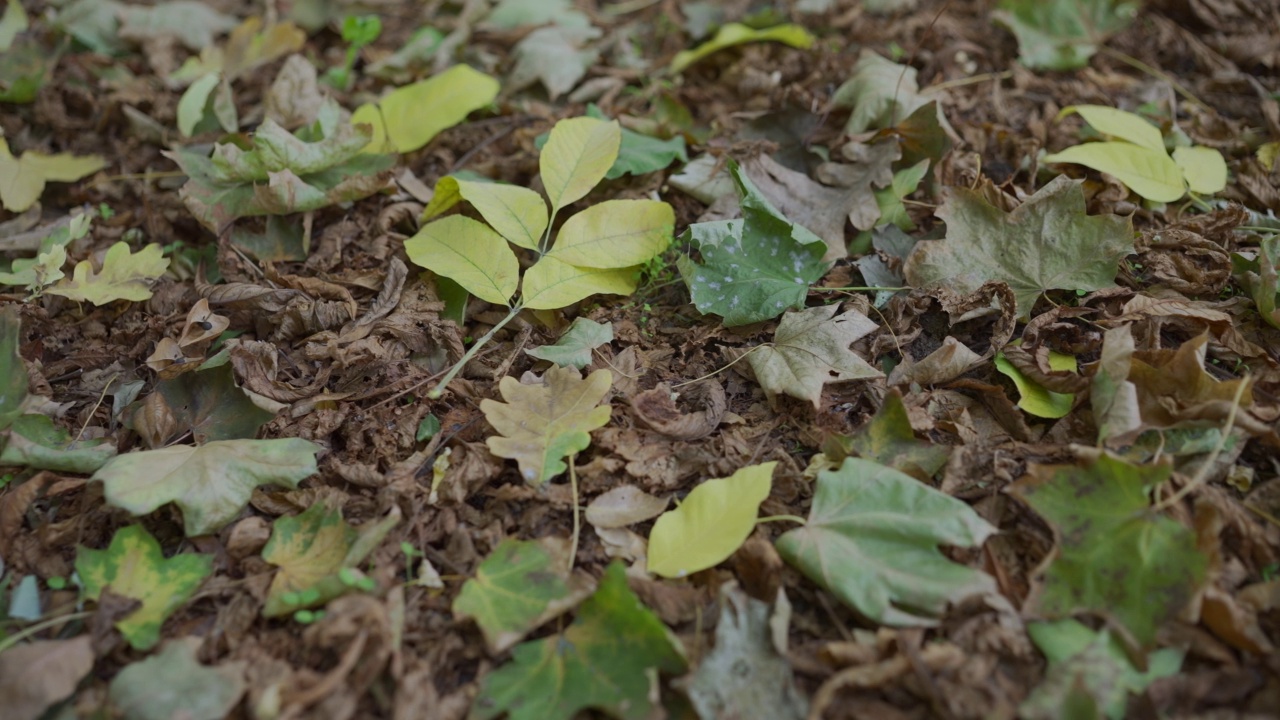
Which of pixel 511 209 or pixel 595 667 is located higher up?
pixel 511 209

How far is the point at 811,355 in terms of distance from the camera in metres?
1.60

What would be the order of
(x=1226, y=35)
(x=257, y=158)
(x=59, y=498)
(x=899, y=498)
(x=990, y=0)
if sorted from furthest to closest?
(x=990, y=0) < (x=1226, y=35) < (x=257, y=158) < (x=59, y=498) < (x=899, y=498)

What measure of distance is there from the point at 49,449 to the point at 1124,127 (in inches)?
90.1

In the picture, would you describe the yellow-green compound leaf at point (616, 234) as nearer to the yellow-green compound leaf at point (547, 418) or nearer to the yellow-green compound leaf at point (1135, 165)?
the yellow-green compound leaf at point (547, 418)

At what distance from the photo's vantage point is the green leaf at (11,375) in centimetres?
151

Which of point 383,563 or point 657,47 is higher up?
point 657,47

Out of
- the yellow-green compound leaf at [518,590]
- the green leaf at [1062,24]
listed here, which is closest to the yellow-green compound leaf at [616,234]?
the yellow-green compound leaf at [518,590]

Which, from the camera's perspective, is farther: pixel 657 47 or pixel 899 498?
pixel 657 47

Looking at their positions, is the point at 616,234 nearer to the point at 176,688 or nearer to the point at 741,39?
the point at 741,39

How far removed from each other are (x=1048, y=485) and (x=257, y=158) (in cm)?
173

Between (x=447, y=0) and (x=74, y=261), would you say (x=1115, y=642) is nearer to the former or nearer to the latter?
(x=74, y=261)

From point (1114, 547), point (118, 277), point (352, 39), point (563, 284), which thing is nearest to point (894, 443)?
point (1114, 547)

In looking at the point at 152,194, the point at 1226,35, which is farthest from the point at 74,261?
the point at 1226,35

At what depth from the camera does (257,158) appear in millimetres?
1927
